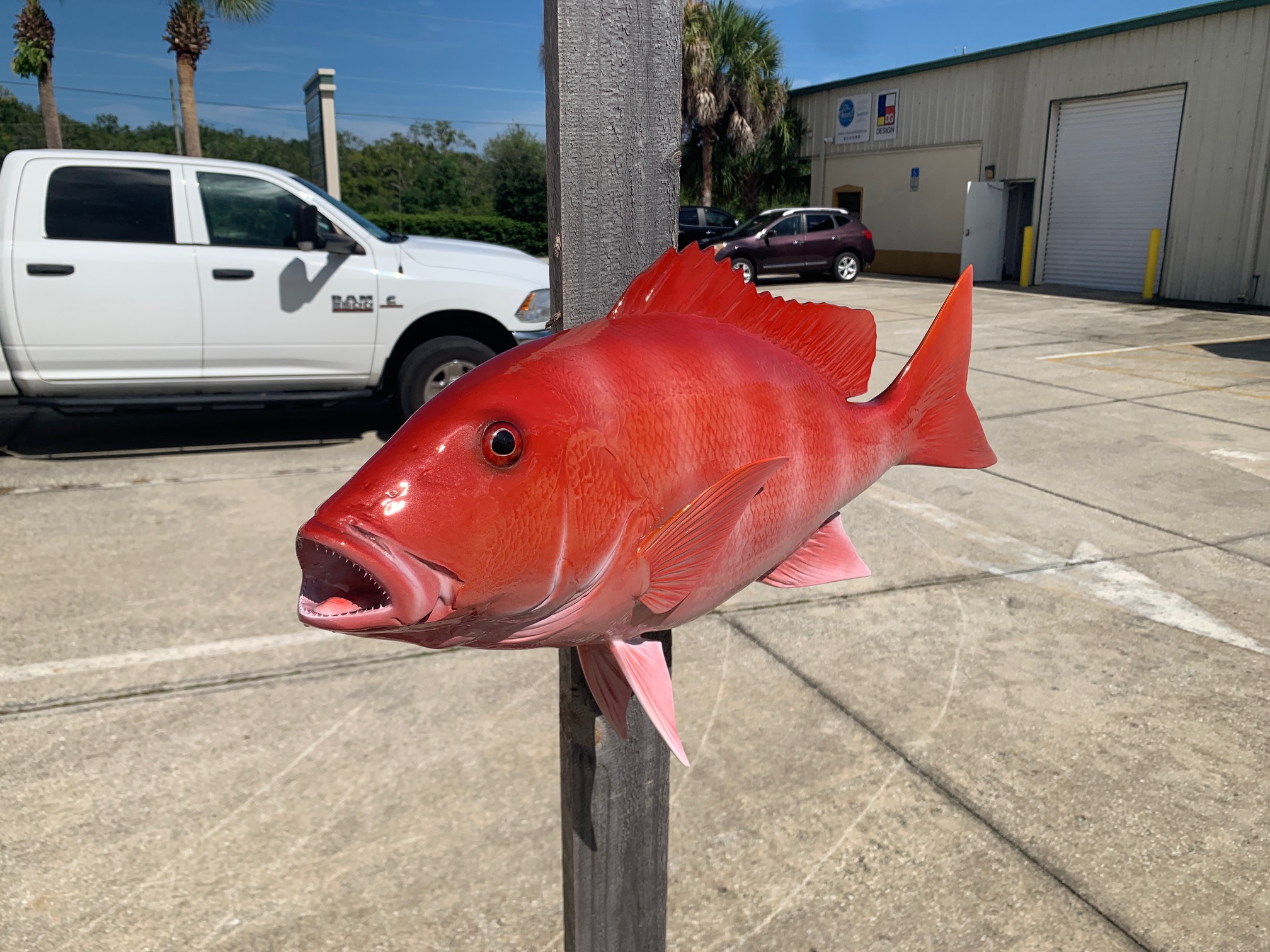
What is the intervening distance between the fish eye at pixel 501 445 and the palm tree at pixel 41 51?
2397 cm

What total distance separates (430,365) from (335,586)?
583 cm

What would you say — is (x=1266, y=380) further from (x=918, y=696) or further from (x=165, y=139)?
(x=165, y=139)

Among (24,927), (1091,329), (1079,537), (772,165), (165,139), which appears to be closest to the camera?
(24,927)

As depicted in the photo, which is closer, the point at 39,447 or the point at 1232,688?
the point at 1232,688

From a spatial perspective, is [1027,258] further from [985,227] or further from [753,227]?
[753,227]

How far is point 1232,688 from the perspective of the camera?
328 cm

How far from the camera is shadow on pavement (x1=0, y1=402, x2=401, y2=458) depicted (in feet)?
21.3

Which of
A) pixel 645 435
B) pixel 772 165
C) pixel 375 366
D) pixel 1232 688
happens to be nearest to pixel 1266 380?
pixel 1232 688

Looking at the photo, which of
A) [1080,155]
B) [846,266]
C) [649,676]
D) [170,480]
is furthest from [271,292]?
[1080,155]

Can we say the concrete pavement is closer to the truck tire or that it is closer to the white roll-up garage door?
the truck tire

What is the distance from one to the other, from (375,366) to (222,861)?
423 cm

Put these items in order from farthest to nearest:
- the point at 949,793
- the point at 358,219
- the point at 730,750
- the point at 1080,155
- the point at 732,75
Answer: the point at 732,75 → the point at 1080,155 → the point at 358,219 → the point at 730,750 → the point at 949,793

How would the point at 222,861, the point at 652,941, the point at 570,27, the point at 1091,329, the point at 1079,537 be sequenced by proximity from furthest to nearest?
the point at 1091,329 → the point at 1079,537 → the point at 222,861 → the point at 652,941 → the point at 570,27

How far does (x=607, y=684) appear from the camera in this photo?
0.86 meters
